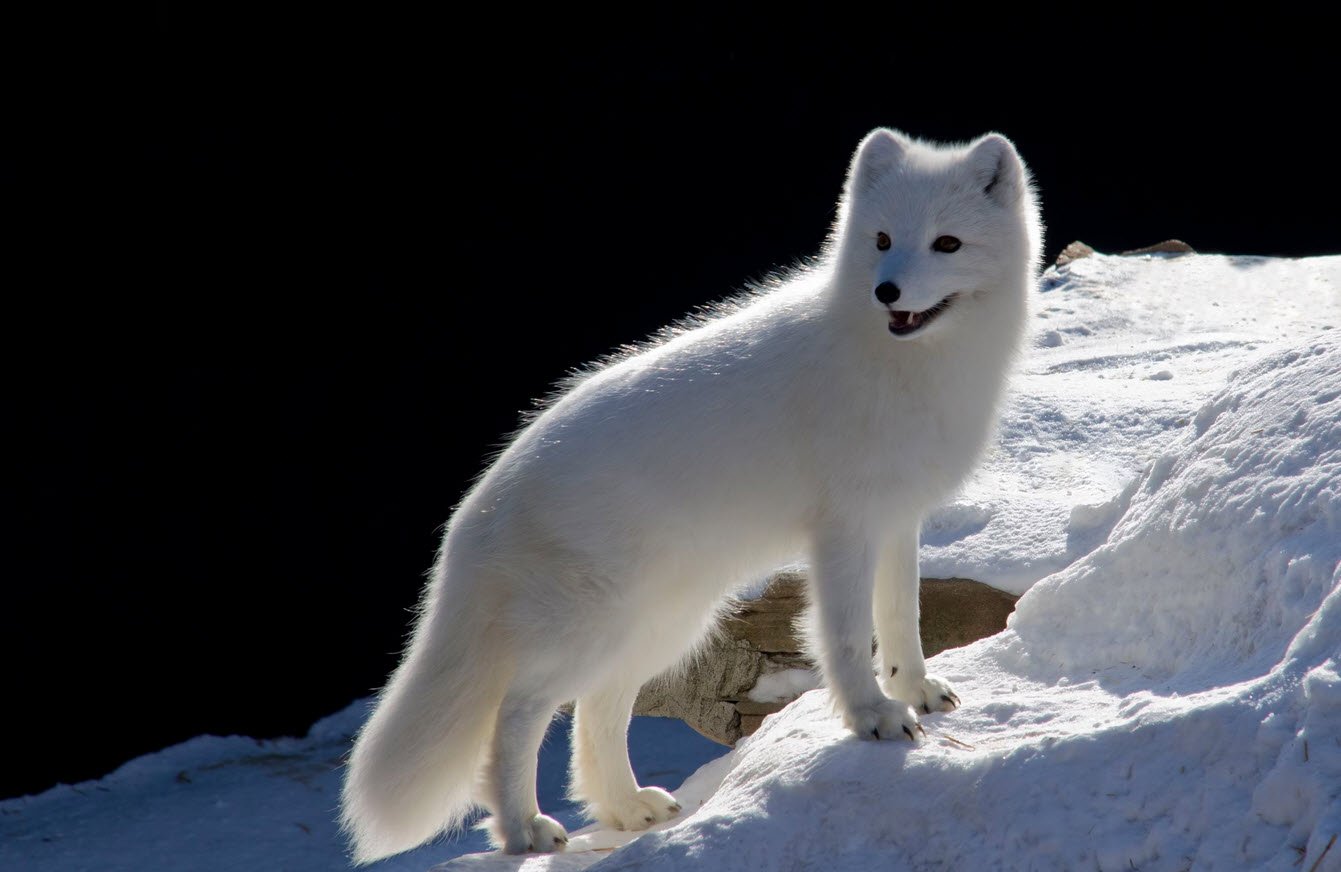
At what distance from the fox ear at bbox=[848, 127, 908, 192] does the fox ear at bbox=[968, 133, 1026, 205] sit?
0.13m

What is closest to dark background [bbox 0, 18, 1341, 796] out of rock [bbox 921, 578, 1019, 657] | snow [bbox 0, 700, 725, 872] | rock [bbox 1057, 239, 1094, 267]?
snow [bbox 0, 700, 725, 872]

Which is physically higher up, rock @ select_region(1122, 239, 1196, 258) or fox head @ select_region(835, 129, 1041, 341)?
fox head @ select_region(835, 129, 1041, 341)

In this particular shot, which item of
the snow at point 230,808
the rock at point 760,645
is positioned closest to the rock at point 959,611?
the rock at point 760,645

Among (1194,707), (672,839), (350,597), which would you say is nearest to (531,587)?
(672,839)

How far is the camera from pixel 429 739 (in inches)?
82.4

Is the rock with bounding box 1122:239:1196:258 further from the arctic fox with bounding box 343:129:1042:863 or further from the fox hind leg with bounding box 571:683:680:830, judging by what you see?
the fox hind leg with bounding box 571:683:680:830

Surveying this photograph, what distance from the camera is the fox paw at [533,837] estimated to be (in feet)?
6.73

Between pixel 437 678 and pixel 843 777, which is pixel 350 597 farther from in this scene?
pixel 843 777

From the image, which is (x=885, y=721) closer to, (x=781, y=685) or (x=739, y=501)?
(x=739, y=501)

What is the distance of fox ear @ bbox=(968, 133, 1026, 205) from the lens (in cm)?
205

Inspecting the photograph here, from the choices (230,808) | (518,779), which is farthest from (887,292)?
(230,808)

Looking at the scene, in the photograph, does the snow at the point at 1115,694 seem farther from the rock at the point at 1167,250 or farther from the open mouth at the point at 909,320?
the rock at the point at 1167,250

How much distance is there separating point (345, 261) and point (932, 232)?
4825mm

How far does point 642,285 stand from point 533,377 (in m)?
0.79
